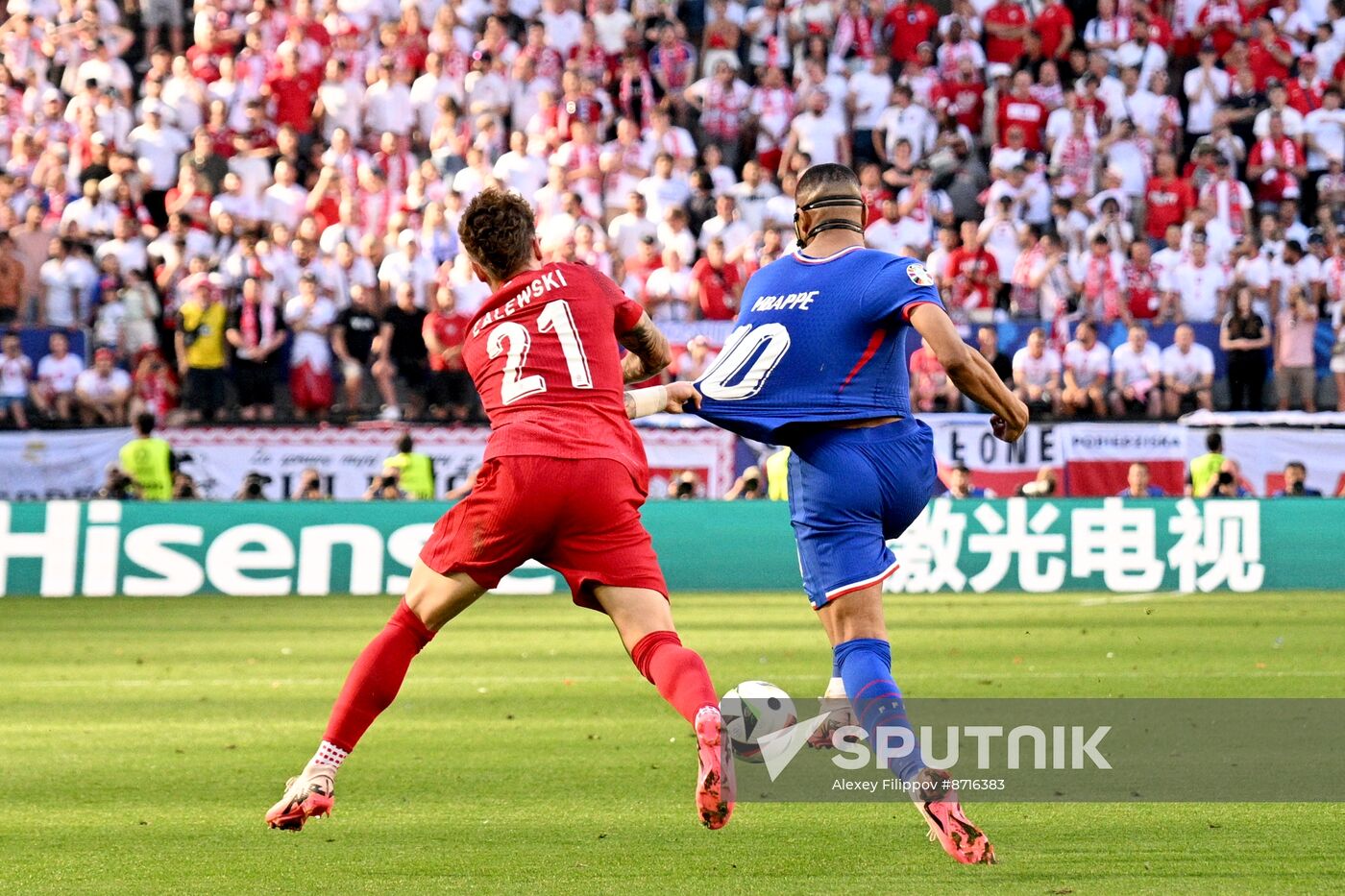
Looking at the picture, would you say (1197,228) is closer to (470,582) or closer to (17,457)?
(17,457)

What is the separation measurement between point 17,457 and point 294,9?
303 inches

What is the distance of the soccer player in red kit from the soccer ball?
656 mm

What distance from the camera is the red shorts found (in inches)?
240

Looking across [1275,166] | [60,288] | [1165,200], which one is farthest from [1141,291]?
[60,288]

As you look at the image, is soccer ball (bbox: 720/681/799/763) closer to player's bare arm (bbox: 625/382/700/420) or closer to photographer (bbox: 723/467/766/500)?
player's bare arm (bbox: 625/382/700/420)

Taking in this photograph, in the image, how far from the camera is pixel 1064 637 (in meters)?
14.2

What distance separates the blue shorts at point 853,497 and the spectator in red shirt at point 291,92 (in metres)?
19.7

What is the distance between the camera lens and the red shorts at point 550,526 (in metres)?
6.09

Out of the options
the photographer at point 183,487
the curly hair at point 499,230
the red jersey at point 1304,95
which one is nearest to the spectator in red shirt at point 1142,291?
the red jersey at point 1304,95

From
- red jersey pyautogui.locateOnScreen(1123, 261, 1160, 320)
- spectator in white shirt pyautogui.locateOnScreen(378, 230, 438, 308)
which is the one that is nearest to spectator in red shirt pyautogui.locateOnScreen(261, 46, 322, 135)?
spectator in white shirt pyautogui.locateOnScreen(378, 230, 438, 308)

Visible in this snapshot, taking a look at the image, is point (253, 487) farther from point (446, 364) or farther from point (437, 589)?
point (437, 589)

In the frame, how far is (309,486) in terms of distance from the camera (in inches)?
805

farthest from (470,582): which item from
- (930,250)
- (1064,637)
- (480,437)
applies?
(930,250)

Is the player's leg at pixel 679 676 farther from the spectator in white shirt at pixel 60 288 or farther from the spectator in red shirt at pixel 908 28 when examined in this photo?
the spectator in red shirt at pixel 908 28
